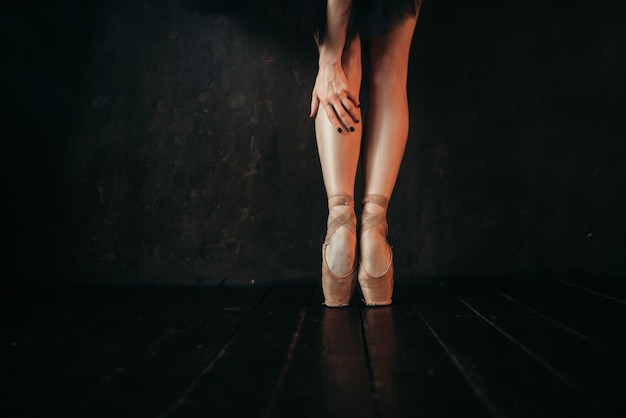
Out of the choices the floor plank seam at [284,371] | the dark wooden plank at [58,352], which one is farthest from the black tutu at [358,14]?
the dark wooden plank at [58,352]

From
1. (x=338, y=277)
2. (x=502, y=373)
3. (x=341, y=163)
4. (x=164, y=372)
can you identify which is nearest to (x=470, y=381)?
(x=502, y=373)

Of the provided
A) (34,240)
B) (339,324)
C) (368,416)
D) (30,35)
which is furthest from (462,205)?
(30,35)

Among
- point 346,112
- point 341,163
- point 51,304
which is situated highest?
point 346,112

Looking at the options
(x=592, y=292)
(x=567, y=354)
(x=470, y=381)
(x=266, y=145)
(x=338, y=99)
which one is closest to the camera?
(x=470, y=381)

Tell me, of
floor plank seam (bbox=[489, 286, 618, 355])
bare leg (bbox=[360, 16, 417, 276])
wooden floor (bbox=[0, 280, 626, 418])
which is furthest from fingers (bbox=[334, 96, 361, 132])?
floor plank seam (bbox=[489, 286, 618, 355])

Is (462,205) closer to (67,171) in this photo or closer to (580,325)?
(580,325)

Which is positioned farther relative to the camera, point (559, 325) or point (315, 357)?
point (559, 325)

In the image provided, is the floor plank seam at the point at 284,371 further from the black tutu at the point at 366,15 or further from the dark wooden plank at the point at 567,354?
the black tutu at the point at 366,15

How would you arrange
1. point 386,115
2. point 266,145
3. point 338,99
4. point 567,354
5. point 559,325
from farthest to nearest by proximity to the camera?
point 266,145 < point 386,115 < point 338,99 < point 559,325 < point 567,354

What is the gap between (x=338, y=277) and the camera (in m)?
1.21

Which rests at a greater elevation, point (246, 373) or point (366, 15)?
point (366, 15)

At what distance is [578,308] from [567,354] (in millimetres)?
429

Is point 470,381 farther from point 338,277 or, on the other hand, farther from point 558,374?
point 338,277

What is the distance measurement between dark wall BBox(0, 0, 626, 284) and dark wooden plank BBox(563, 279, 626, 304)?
2.2 inches
